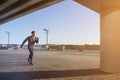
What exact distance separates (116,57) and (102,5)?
2861mm

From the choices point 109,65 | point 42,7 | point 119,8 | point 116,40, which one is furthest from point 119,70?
point 42,7

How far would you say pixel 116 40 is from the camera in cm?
1297

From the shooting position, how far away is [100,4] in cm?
1384

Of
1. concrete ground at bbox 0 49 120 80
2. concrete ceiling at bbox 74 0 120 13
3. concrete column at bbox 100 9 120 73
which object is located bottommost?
concrete ground at bbox 0 49 120 80

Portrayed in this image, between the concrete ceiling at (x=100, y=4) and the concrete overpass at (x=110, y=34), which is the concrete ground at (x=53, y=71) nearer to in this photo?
the concrete overpass at (x=110, y=34)

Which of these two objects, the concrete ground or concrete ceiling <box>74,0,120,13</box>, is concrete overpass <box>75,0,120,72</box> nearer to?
concrete ceiling <box>74,0,120,13</box>

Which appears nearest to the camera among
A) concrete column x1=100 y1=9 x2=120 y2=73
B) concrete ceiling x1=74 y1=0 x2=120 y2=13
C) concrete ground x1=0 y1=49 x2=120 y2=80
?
concrete ground x1=0 y1=49 x2=120 y2=80

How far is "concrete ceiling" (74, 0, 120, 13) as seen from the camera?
513 inches

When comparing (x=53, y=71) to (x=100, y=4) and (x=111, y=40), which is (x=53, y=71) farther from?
(x=100, y=4)

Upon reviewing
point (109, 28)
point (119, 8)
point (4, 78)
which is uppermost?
point (119, 8)

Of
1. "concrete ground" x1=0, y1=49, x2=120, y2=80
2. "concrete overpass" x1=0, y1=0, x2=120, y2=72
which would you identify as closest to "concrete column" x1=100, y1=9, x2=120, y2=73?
"concrete overpass" x1=0, y1=0, x2=120, y2=72

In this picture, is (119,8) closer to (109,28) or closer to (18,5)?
(109,28)

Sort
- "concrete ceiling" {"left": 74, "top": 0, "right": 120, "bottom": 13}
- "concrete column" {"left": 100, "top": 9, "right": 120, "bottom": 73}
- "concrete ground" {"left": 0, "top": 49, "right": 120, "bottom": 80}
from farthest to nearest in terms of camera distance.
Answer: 1. "concrete ceiling" {"left": 74, "top": 0, "right": 120, "bottom": 13}
2. "concrete column" {"left": 100, "top": 9, "right": 120, "bottom": 73}
3. "concrete ground" {"left": 0, "top": 49, "right": 120, "bottom": 80}

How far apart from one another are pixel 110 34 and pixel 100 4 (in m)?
1.79
